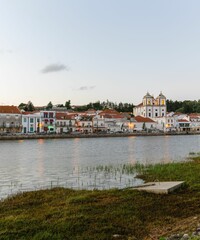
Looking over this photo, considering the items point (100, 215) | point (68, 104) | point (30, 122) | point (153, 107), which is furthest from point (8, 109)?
point (100, 215)

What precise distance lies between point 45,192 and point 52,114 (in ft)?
320

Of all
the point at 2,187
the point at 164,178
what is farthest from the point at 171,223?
the point at 2,187

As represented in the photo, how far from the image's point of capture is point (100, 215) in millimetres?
10422

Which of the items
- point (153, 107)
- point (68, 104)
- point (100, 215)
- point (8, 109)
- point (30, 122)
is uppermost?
point (68, 104)

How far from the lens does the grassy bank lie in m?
8.97

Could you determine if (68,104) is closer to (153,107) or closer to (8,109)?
(153,107)

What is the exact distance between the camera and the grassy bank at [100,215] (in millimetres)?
8969

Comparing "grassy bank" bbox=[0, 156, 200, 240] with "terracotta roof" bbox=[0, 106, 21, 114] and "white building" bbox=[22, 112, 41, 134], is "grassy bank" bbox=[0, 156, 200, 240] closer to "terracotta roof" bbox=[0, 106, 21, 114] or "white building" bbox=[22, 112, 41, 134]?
"terracotta roof" bbox=[0, 106, 21, 114]

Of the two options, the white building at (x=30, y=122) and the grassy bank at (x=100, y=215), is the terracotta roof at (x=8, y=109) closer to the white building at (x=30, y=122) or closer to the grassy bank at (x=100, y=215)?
the white building at (x=30, y=122)

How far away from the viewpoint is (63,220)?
9.79 m

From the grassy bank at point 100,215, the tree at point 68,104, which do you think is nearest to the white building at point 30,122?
the tree at point 68,104

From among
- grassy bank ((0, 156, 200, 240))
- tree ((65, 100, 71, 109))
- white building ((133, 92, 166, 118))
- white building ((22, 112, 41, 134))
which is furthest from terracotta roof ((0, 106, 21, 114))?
grassy bank ((0, 156, 200, 240))

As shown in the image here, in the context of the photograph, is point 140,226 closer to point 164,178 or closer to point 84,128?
point 164,178

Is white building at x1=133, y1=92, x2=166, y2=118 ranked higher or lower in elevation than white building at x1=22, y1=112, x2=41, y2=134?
higher
